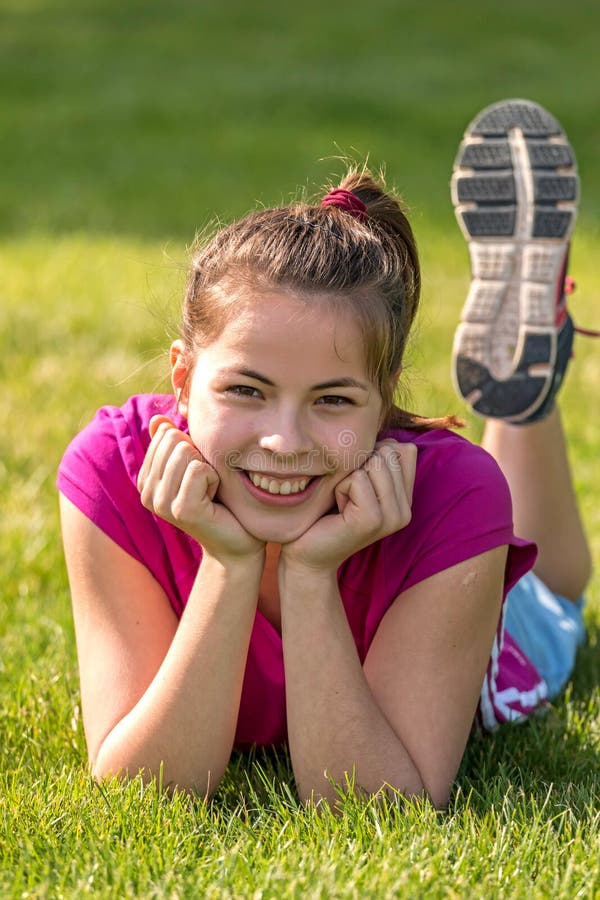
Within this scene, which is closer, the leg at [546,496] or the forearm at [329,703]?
the forearm at [329,703]

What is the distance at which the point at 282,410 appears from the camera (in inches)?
100

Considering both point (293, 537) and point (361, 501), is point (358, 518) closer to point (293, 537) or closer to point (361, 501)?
point (361, 501)

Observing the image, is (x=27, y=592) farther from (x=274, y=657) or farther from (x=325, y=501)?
(x=325, y=501)

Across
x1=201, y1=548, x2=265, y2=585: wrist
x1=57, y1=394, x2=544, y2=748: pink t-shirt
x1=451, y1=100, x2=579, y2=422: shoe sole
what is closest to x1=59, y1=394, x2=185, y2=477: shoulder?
x1=57, y1=394, x2=544, y2=748: pink t-shirt

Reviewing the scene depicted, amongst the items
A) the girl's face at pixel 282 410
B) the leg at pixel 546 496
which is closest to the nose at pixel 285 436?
the girl's face at pixel 282 410

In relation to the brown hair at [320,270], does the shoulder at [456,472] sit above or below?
below

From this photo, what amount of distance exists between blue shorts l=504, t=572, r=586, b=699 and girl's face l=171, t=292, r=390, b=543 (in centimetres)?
120

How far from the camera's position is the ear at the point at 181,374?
2812mm

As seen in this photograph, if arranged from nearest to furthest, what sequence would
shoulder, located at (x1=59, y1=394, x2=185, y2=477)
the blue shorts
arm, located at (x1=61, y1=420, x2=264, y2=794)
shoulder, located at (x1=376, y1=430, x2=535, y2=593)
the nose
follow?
the nose → arm, located at (x1=61, y1=420, x2=264, y2=794) → shoulder, located at (x1=376, y1=430, x2=535, y2=593) → shoulder, located at (x1=59, y1=394, x2=185, y2=477) → the blue shorts

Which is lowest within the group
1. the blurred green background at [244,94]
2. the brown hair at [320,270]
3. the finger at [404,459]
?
the finger at [404,459]

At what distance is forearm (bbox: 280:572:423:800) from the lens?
2592mm

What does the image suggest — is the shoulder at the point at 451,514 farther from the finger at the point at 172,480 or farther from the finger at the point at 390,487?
the finger at the point at 172,480

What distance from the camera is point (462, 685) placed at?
273 cm

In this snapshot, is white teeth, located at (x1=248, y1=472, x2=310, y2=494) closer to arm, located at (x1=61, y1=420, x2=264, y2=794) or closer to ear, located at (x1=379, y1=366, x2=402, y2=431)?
arm, located at (x1=61, y1=420, x2=264, y2=794)
